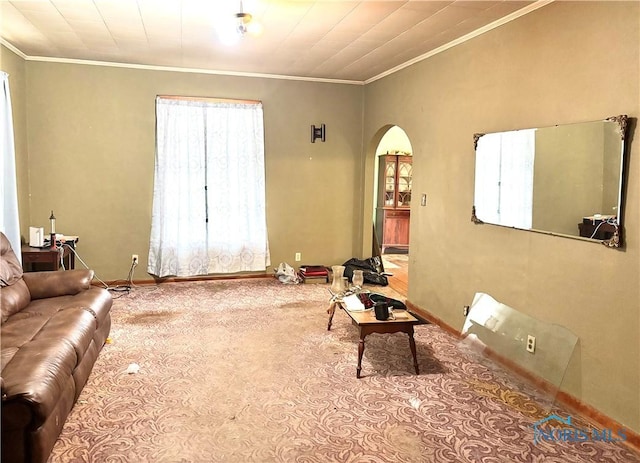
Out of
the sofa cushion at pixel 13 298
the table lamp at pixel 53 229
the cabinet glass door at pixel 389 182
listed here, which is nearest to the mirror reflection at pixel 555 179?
the sofa cushion at pixel 13 298

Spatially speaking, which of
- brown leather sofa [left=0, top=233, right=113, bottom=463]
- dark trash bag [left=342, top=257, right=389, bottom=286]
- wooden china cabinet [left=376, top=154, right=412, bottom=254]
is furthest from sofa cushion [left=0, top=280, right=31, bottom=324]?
wooden china cabinet [left=376, top=154, right=412, bottom=254]

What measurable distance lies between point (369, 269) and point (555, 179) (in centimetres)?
343

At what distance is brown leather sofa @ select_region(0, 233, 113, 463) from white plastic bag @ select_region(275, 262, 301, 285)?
8.49 ft

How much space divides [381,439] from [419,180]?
2.97m

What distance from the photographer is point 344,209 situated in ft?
21.5

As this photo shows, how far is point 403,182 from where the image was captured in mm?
8477

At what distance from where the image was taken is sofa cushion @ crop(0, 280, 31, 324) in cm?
320

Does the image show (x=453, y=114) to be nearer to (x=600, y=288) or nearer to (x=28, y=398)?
(x=600, y=288)

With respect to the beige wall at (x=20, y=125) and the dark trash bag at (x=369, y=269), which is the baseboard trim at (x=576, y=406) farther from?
the beige wall at (x=20, y=125)

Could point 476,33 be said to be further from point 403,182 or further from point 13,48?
point 403,182

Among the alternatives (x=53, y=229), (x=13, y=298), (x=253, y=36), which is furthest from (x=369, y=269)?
(x=13, y=298)

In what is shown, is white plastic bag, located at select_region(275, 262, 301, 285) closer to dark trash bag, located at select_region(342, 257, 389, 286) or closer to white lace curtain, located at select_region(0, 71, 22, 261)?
dark trash bag, located at select_region(342, 257, 389, 286)

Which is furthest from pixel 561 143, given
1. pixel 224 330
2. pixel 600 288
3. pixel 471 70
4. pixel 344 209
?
pixel 344 209

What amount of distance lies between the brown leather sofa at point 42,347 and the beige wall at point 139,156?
1997mm
